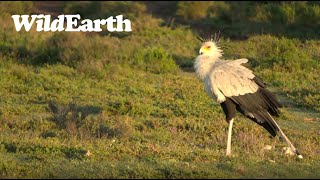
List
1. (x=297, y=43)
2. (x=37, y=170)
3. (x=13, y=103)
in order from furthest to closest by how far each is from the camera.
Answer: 1. (x=297, y=43)
2. (x=13, y=103)
3. (x=37, y=170)

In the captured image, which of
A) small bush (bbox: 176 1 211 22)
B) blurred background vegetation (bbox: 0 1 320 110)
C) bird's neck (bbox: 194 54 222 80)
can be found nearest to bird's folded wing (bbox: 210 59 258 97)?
bird's neck (bbox: 194 54 222 80)

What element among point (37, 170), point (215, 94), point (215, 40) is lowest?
point (37, 170)

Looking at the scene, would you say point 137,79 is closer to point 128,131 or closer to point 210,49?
point 128,131

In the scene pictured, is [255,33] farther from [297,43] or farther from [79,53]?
[79,53]

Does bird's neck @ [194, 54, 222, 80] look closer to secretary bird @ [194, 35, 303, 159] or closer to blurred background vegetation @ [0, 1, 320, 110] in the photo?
secretary bird @ [194, 35, 303, 159]

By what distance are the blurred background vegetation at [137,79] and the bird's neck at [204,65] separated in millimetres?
778

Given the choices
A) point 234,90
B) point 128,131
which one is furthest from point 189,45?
point 234,90

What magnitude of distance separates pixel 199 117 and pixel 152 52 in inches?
213

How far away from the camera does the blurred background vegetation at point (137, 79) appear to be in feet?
33.3

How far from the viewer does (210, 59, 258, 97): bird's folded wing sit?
8.25 metres

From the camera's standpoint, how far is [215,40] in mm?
8875

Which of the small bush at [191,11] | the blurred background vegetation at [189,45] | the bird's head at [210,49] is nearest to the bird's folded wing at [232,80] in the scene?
the bird's head at [210,49]

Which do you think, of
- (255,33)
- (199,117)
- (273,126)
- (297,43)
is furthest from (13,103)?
(255,33)

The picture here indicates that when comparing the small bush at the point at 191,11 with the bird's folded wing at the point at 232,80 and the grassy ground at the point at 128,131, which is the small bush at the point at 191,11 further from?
the bird's folded wing at the point at 232,80
